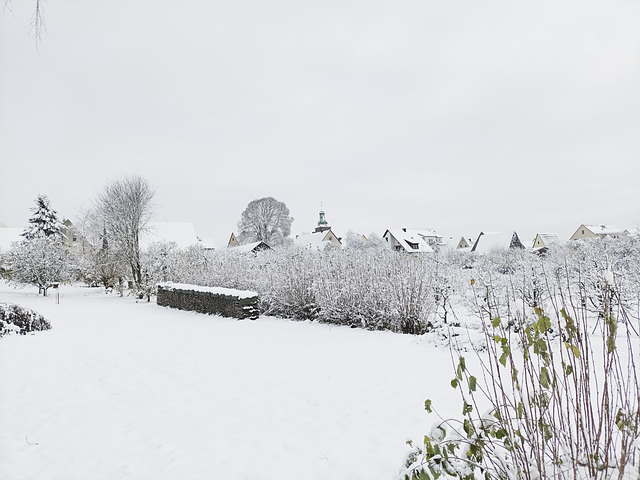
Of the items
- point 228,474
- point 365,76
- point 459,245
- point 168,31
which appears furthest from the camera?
point 459,245

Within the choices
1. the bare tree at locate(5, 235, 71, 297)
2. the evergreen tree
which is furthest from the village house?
the evergreen tree

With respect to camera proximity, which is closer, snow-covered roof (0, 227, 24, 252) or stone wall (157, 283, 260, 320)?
stone wall (157, 283, 260, 320)

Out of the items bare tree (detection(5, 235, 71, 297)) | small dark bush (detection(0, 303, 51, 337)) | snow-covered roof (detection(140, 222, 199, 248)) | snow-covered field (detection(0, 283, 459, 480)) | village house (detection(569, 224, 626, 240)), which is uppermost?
snow-covered roof (detection(140, 222, 199, 248))

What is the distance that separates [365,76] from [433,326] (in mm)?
9250

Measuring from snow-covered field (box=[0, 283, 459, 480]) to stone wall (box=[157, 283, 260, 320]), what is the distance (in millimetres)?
2692

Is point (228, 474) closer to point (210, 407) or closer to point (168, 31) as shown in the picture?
point (210, 407)

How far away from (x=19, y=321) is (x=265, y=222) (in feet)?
107

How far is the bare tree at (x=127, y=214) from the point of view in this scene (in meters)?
20.9

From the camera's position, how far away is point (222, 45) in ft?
28.0

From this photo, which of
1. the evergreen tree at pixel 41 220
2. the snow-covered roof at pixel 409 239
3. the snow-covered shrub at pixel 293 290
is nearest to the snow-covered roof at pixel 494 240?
the snow-covered roof at pixel 409 239

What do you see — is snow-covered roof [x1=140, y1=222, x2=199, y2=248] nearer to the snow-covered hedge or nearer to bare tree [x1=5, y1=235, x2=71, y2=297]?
bare tree [x1=5, y1=235, x2=71, y2=297]

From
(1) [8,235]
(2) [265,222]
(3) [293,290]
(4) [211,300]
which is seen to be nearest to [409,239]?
(2) [265,222]

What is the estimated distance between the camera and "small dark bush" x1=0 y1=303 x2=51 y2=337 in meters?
8.34

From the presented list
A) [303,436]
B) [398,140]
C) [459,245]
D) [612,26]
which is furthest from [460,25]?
[459,245]
